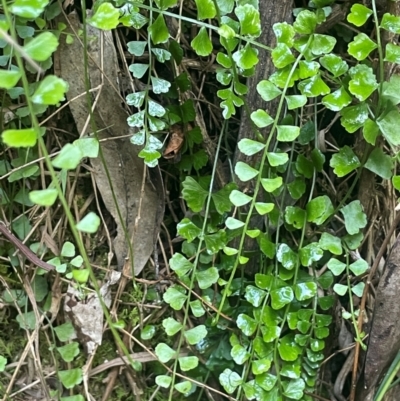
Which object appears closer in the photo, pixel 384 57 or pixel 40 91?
pixel 40 91

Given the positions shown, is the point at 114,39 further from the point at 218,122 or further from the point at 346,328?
the point at 346,328

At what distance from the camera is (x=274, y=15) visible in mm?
811

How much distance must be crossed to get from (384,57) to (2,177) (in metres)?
0.64

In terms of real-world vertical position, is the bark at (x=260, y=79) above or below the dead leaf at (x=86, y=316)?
above

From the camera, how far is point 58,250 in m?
0.87

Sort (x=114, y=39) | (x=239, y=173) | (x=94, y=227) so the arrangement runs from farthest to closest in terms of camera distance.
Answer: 1. (x=114, y=39)
2. (x=239, y=173)
3. (x=94, y=227)

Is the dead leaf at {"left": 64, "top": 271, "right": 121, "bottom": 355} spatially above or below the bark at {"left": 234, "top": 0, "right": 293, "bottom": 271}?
below

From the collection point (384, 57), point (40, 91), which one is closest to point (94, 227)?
point (40, 91)

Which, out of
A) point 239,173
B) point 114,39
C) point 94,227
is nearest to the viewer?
point 94,227

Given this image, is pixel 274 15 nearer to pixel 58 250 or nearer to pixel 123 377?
pixel 58 250

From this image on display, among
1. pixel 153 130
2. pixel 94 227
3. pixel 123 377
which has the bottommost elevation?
pixel 123 377

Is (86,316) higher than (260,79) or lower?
lower

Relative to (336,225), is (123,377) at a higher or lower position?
lower

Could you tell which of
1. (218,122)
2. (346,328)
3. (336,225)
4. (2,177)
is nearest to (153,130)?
(218,122)
